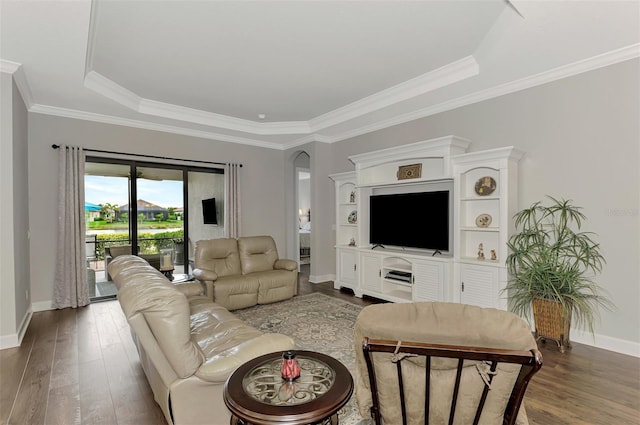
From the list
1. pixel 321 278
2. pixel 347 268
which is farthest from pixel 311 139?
pixel 321 278

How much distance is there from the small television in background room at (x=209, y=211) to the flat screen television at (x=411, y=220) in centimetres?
313

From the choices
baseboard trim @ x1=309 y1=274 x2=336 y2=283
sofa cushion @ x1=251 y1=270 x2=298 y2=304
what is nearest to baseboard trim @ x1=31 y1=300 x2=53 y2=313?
sofa cushion @ x1=251 y1=270 x2=298 y2=304

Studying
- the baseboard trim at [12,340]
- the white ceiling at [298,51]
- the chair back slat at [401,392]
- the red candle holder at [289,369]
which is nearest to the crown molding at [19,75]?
the white ceiling at [298,51]

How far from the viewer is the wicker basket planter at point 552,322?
3.12 meters

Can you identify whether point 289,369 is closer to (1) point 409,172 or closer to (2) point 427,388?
(2) point 427,388

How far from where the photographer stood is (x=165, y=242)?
225 inches

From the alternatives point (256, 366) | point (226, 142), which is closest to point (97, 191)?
point (226, 142)

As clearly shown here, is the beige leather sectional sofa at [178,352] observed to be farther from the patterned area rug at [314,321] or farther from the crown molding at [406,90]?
the crown molding at [406,90]

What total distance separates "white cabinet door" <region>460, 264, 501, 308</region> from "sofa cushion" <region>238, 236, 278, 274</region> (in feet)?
9.17

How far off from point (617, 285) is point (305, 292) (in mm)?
3905

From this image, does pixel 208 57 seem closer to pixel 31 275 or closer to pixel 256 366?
pixel 256 366

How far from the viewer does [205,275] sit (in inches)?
168

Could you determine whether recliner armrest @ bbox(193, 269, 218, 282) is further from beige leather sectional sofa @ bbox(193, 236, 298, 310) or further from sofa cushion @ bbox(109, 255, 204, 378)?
sofa cushion @ bbox(109, 255, 204, 378)

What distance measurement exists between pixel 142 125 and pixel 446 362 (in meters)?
5.64
